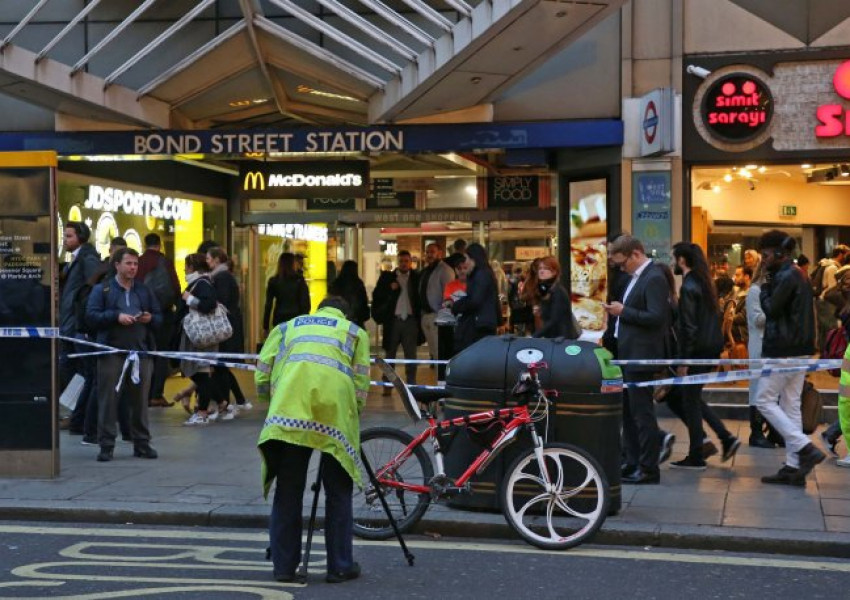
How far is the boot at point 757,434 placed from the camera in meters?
11.2

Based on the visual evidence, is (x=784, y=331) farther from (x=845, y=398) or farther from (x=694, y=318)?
(x=845, y=398)

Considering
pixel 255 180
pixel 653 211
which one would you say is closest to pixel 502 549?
pixel 653 211

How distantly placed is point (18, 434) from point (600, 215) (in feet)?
23.7

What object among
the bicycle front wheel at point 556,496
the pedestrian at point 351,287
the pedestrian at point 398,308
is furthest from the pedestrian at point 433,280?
the bicycle front wheel at point 556,496

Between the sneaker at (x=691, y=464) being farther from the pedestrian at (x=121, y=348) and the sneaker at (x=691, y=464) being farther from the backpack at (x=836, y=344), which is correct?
the pedestrian at (x=121, y=348)

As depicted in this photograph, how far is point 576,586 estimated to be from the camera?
6496mm

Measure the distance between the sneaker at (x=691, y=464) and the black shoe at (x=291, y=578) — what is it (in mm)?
4409

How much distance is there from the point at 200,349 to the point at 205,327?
24 centimetres

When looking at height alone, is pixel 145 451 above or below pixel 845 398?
below

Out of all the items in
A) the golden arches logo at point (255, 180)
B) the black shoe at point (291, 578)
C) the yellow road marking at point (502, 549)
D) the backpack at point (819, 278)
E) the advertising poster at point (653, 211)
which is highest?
the golden arches logo at point (255, 180)

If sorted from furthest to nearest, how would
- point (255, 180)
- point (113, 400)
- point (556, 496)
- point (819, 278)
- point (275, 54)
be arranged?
1. point (255, 180)
2. point (819, 278)
3. point (275, 54)
4. point (113, 400)
5. point (556, 496)

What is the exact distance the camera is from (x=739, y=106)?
13.5 meters

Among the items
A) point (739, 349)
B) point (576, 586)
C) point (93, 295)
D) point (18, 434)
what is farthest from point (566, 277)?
point (576, 586)

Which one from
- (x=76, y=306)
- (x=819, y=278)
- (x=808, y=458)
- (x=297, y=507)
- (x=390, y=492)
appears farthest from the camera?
(x=819, y=278)
